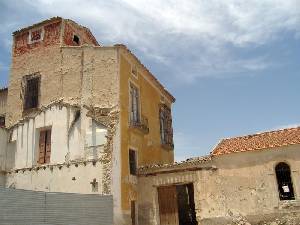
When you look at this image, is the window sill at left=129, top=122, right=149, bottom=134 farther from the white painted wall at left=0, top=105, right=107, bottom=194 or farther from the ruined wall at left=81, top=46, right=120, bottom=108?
the white painted wall at left=0, top=105, right=107, bottom=194

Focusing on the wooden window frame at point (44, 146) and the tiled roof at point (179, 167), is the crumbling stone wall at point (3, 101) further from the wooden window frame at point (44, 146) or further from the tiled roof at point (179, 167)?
the tiled roof at point (179, 167)

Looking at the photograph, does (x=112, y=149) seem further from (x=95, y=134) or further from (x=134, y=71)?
(x=134, y=71)

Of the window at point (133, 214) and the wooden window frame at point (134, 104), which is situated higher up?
the wooden window frame at point (134, 104)

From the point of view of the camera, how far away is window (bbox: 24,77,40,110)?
1956cm

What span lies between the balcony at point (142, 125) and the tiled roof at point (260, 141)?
12.9 ft

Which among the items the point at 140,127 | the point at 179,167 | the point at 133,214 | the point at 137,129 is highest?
the point at 140,127

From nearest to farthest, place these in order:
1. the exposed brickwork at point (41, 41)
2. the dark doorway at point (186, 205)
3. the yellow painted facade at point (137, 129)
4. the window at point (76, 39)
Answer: the yellow painted facade at point (137, 129)
the exposed brickwork at point (41, 41)
the window at point (76, 39)
the dark doorway at point (186, 205)

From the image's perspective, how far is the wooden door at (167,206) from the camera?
60.3 feet

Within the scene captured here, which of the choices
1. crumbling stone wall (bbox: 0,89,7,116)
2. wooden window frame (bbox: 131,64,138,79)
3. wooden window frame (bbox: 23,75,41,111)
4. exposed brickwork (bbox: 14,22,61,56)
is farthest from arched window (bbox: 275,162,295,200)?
crumbling stone wall (bbox: 0,89,7,116)

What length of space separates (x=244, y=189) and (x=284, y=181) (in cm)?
184

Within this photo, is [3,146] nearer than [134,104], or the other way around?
[3,146]

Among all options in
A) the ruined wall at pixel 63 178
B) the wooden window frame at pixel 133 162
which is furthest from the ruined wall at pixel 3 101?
the wooden window frame at pixel 133 162

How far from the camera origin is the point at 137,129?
62.5 feet

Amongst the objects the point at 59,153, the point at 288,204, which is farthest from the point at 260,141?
the point at 59,153
